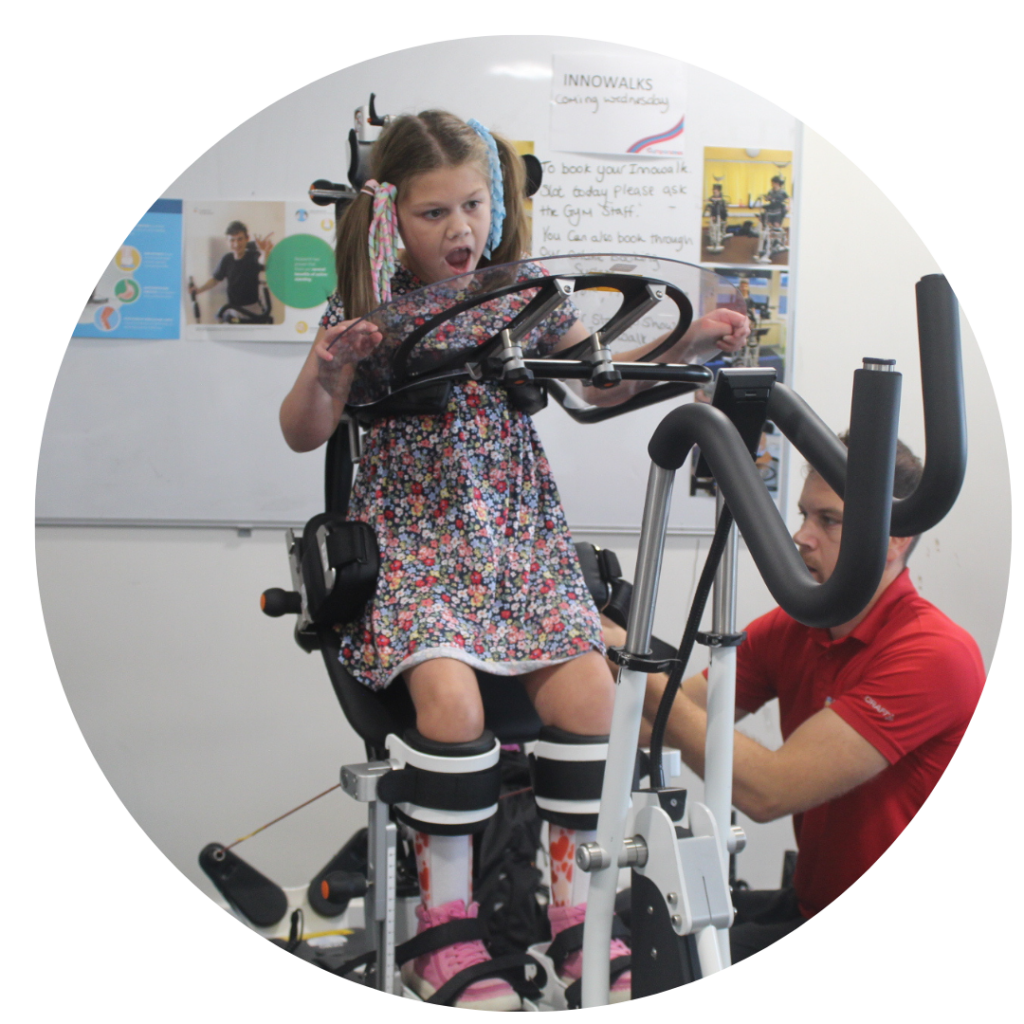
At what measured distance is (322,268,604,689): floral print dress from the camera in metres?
1.08

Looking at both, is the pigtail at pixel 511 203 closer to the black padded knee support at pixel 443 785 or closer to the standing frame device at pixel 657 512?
the standing frame device at pixel 657 512

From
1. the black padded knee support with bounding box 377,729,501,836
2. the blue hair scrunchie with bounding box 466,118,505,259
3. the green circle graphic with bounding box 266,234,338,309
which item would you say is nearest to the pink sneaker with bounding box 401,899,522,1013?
the black padded knee support with bounding box 377,729,501,836

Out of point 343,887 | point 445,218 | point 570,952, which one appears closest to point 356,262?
point 445,218

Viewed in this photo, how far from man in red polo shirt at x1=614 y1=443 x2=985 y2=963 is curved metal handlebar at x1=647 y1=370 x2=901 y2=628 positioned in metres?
0.55

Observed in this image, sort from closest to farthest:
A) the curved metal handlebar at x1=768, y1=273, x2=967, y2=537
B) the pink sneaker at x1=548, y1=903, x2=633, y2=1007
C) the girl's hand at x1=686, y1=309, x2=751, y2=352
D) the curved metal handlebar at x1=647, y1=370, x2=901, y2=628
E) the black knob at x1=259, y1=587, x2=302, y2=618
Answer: the curved metal handlebar at x1=647, y1=370, x2=901, y2=628, the curved metal handlebar at x1=768, y1=273, x2=967, y2=537, the pink sneaker at x1=548, y1=903, x2=633, y2=1007, the girl's hand at x1=686, y1=309, x2=751, y2=352, the black knob at x1=259, y1=587, x2=302, y2=618

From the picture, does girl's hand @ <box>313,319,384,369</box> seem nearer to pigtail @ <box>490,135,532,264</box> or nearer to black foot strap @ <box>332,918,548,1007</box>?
pigtail @ <box>490,135,532,264</box>

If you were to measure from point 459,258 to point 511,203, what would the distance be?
132mm

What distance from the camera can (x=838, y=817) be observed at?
1251 millimetres

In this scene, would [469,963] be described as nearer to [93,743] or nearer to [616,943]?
[616,943]

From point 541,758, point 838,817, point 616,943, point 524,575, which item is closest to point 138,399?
point 524,575

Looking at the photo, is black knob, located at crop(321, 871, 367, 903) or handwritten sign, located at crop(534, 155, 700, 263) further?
handwritten sign, located at crop(534, 155, 700, 263)

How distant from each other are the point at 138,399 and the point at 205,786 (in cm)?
→ 69

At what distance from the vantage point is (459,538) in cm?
114

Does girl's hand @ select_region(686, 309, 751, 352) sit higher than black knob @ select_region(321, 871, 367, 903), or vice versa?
girl's hand @ select_region(686, 309, 751, 352)
